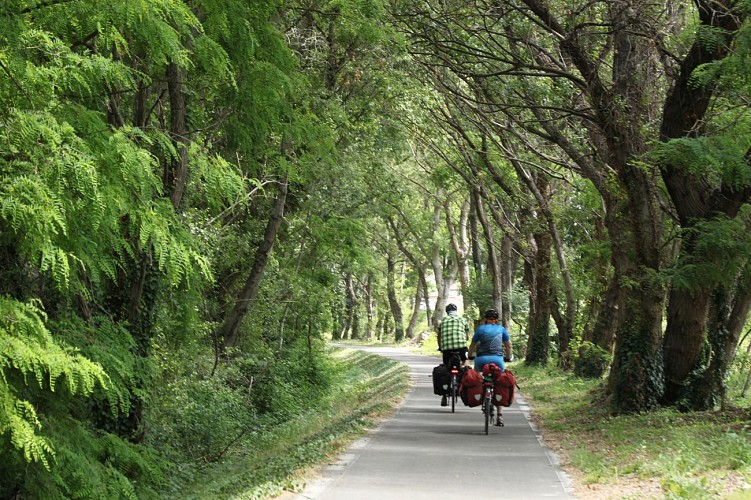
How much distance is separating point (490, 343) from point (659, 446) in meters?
3.83

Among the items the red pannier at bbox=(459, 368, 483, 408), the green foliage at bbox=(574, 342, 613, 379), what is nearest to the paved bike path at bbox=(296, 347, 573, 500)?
the red pannier at bbox=(459, 368, 483, 408)

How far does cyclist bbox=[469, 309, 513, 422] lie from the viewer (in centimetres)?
1719

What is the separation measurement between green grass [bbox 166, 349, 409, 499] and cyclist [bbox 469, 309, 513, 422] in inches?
91.9

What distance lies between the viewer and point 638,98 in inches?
741

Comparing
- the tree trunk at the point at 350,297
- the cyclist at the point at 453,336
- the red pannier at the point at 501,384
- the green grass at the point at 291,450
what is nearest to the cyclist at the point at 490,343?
the red pannier at the point at 501,384

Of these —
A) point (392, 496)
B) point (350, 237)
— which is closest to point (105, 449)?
point (392, 496)

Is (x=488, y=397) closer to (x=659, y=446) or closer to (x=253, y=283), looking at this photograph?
(x=659, y=446)

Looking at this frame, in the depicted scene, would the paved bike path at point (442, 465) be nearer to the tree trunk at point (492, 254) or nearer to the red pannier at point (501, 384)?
the red pannier at point (501, 384)

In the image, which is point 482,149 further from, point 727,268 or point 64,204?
point 64,204

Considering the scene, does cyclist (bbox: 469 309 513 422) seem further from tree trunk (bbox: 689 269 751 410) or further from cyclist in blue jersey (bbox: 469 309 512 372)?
tree trunk (bbox: 689 269 751 410)

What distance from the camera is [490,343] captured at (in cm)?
1727

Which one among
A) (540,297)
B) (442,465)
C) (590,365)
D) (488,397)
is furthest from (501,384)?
(540,297)

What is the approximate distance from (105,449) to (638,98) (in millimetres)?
11710

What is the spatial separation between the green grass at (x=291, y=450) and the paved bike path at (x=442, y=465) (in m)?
0.34
